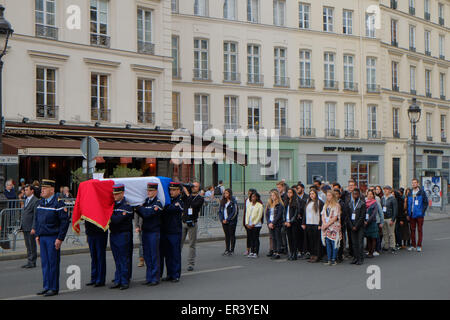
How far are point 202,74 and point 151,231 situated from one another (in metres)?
26.2

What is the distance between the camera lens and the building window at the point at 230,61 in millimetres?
36500

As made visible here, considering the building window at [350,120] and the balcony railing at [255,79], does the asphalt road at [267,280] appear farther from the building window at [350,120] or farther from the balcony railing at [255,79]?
the building window at [350,120]

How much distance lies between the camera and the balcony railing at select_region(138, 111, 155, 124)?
28.2 meters

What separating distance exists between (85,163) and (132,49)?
41.8 ft

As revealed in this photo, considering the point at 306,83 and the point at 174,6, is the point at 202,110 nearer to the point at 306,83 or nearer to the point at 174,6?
the point at 174,6

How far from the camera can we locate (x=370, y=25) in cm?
4288

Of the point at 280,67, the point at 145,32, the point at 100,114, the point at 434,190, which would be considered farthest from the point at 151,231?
the point at 280,67

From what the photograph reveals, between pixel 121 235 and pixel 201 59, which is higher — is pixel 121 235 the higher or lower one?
the lower one

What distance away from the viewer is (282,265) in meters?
12.7

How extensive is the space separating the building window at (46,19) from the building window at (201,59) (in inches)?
459

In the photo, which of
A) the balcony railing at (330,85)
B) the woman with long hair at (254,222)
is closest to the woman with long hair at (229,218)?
the woman with long hair at (254,222)
